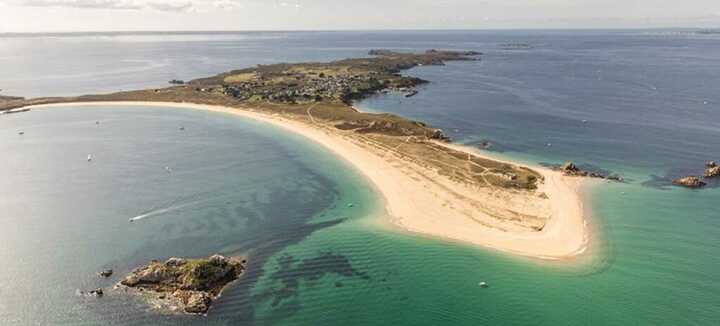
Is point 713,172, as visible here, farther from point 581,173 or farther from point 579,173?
point 579,173

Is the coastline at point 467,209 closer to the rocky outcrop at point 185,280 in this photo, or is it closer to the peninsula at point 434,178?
the peninsula at point 434,178

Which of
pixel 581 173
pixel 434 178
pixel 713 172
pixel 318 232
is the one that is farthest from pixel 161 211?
pixel 713 172

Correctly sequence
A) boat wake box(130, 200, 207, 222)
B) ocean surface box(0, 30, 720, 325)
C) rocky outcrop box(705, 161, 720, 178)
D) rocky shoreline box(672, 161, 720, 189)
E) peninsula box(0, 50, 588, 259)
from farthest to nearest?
1. rocky outcrop box(705, 161, 720, 178)
2. rocky shoreline box(672, 161, 720, 189)
3. boat wake box(130, 200, 207, 222)
4. peninsula box(0, 50, 588, 259)
5. ocean surface box(0, 30, 720, 325)

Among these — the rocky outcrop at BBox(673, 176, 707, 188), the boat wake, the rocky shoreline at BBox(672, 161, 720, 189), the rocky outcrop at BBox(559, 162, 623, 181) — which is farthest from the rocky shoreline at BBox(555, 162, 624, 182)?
the boat wake

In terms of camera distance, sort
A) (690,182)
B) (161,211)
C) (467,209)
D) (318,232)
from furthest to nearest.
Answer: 1. (690,182)
2. (161,211)
3. (467,209)
4. (318,232)

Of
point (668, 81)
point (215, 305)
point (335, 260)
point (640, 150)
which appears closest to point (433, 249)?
point (335, 260)

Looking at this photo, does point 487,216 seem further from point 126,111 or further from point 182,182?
point 126,111

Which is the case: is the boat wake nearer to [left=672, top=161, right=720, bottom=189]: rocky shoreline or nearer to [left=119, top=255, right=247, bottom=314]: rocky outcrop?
[left=119, top=255, right=247, bottom=314]: rocky outcrop
